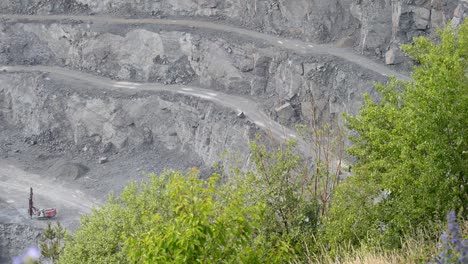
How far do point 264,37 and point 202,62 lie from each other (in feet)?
23.3

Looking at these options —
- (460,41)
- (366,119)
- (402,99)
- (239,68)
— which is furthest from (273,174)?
(239,68)

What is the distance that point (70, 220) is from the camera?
5969 cm

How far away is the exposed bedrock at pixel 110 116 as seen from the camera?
Result: 66500mm

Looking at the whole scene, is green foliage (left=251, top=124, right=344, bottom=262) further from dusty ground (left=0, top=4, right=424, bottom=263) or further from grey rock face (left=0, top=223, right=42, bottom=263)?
grey rock face (left=0, top=223, right=42, bottom=263)

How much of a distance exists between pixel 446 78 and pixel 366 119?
230 inches

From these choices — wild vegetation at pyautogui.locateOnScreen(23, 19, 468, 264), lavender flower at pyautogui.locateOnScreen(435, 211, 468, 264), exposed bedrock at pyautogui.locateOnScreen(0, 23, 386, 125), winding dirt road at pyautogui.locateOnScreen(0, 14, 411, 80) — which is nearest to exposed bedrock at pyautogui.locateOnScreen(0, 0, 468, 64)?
winding dirt road at pyautogui.locateOnScreen(0, 14, 411, 80)

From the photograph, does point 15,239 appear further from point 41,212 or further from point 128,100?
point 128,100

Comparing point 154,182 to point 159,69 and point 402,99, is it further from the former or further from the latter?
point 159,69

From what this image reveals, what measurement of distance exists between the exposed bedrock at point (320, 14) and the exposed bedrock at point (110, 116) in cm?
1043

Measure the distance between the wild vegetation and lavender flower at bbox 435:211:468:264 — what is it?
4166 mm

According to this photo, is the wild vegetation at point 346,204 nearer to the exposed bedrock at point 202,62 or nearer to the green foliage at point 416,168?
the green foliage at point 416,168

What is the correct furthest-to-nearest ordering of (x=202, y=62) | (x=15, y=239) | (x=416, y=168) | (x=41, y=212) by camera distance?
1. (x=202, y=62)
2. (x=41, y=212)
3. (x=15, y=239)
4. (x=416, y=168)

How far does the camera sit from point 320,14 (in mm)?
66750

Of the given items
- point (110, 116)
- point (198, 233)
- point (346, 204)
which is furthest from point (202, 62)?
point (198, 233)
